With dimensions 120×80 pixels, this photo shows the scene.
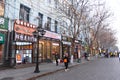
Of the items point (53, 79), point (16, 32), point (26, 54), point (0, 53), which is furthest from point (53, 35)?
point (53, 79)

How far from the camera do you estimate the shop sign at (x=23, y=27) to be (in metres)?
24.0

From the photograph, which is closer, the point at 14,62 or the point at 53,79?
the point at 53,79

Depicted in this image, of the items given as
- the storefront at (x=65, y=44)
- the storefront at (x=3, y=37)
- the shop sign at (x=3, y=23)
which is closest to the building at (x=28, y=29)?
the storefront at (x=3, y=37)

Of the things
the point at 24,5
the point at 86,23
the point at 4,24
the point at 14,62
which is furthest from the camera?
the point at 86,23

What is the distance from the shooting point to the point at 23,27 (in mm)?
25391

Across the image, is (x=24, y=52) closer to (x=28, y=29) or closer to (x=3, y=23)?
(x=28, y=29)

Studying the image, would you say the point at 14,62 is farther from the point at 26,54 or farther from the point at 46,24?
the point at 46,24

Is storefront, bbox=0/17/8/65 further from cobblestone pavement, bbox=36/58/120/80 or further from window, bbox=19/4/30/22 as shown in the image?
cobblestone pavement, bbox=36/58/120/80

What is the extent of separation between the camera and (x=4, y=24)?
22.1 metres

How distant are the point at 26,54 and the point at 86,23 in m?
18.3

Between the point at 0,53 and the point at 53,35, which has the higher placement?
the point at 53,35

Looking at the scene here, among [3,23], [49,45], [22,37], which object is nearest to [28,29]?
[22,37]

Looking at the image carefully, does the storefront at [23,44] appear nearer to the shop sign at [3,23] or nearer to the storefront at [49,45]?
the shop sign at [3,23]

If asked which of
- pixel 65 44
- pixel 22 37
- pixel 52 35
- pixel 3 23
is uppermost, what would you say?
pixel 3 23
